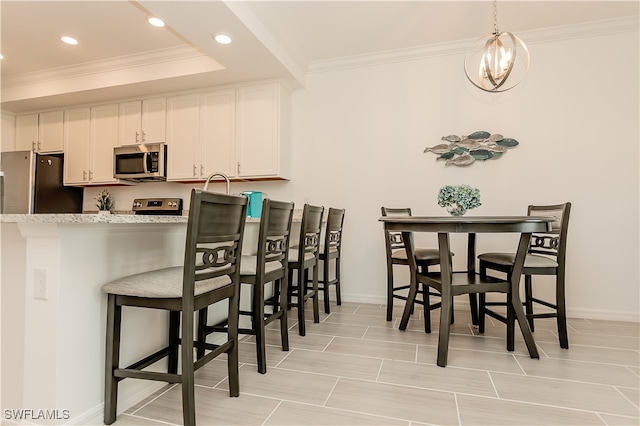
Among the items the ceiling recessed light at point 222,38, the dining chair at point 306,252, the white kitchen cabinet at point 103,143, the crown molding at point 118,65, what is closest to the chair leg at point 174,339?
the dining chair at point 306,252

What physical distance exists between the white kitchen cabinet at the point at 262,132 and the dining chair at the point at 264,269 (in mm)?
1670

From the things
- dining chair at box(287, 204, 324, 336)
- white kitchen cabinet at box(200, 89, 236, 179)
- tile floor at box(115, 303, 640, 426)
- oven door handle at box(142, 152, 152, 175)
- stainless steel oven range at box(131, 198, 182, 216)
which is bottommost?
tile floor at box(115, 303, 640, 426)

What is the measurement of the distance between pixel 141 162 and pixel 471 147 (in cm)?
364

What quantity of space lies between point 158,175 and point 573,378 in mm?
4103

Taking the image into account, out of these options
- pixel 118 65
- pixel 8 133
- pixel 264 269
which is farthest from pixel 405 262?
pixel 8 133

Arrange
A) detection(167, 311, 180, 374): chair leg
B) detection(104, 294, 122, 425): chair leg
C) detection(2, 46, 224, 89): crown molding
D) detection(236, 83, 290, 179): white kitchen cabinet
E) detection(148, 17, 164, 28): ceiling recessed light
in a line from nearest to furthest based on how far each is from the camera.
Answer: detection(104, 294, 122, 425): chair leg < detection(167, 311, 180, 374): chair leg < detection(148, 17, 164, 28): ceiling recessed light < detection(2, 46, 224, 89): crown molding < detection(236, 83, 290, 179): white kitchen cabinet

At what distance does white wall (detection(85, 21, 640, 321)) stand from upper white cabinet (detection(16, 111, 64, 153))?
9.96 ft

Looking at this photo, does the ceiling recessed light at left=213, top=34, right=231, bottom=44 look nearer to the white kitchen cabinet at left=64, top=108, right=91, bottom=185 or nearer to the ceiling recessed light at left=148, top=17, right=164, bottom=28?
the ceiling recessed light at left=148, top=17, right=164, bottom=28

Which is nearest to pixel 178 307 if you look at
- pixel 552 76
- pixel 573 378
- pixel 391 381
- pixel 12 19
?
pixel 391 381

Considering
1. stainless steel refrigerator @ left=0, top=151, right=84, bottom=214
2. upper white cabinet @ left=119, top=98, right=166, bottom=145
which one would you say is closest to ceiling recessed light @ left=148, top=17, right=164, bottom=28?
upper white cabinet @ left=119, top=98, right=166, bottom=145

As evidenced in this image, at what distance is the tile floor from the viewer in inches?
57.2

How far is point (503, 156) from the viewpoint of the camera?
10.7 ft

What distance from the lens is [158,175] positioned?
3988mm

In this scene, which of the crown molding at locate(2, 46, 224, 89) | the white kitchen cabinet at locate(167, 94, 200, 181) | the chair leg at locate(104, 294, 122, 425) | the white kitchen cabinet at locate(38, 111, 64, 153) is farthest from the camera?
the white kitchen cabinet at locate(38, 111, 64, 153)
